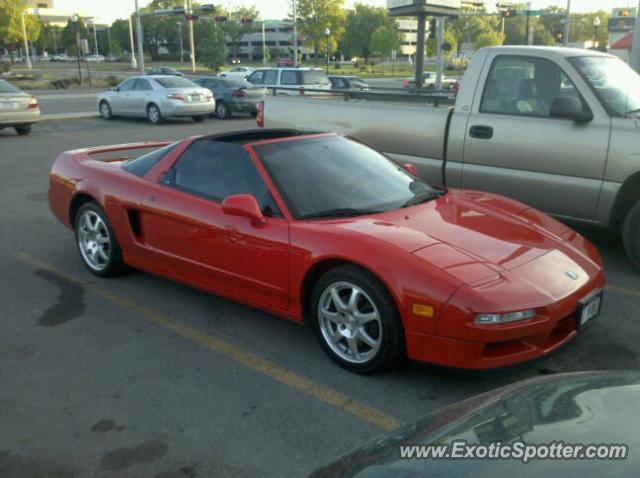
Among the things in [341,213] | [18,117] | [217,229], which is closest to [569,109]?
[341,213]

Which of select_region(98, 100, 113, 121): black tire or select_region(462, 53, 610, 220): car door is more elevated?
select_region(462, 53, 610, 220): car door

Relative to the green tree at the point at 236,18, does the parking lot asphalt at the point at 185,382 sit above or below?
below

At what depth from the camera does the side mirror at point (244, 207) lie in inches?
160

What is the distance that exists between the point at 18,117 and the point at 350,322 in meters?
14.8

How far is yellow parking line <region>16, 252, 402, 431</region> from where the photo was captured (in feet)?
11.1

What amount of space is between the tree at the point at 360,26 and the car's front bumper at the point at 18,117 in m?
88.3

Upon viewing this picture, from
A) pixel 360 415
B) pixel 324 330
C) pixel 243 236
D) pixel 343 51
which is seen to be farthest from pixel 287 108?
pixel 343 51

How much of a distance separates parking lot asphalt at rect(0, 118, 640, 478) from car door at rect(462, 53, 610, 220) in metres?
0.82

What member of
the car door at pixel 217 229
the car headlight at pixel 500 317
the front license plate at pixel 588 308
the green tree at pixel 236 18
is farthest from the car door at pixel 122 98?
the green tree at pixel 236 18

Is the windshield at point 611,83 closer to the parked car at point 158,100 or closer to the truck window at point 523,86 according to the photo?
the truck window at point 523,86

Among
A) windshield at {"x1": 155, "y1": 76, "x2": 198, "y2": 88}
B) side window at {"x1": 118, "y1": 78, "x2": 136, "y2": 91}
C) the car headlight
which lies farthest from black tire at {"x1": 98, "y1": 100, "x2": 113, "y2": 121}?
the car headlight

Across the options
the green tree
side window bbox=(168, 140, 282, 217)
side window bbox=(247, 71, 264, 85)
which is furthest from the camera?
the green tree

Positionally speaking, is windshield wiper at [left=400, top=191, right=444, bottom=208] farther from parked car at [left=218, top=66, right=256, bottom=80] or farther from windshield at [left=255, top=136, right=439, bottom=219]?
parked car at [left=218, top=66, right=256, bottom=80]

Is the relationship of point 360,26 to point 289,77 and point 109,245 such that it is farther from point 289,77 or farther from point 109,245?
point 109,245
